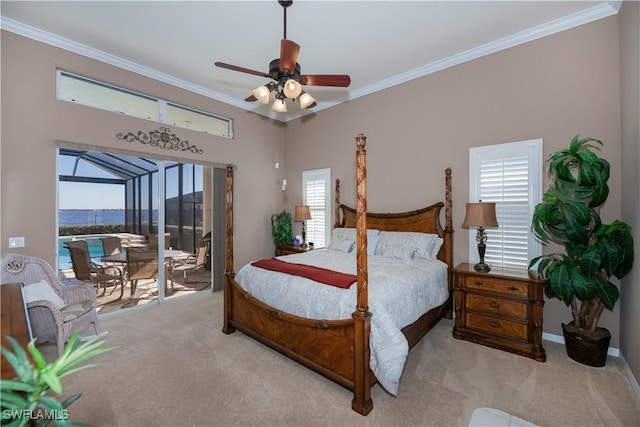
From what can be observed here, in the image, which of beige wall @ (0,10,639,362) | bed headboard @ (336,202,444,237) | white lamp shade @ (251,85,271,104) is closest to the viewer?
white lamp shade @ (251,85,271,104)

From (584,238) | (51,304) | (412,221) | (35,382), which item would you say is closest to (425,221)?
(412,221)

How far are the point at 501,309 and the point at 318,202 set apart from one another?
11.4 feet

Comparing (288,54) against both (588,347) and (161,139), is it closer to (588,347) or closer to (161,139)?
(161,139)

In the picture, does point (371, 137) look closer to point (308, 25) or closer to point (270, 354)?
point (308, 25)

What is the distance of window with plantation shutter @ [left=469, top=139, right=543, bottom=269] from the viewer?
11.0 ft

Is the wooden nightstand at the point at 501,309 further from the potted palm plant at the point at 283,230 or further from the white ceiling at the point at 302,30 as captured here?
the potted palm plant at the point at 283,230

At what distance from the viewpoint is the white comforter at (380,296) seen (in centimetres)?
221

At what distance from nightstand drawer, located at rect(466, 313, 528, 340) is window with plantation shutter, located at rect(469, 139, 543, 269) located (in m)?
0.79

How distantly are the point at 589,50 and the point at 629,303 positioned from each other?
101 inches

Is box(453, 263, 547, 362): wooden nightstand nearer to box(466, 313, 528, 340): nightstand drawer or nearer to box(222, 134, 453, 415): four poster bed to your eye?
box(466, 313, 528, 340): nightstand drawer

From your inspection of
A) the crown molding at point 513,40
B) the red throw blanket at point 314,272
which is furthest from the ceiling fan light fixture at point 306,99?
the crown molding at point 513,40

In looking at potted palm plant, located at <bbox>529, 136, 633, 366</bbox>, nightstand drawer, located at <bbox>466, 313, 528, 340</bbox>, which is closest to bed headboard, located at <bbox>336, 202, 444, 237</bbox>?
nightstand drawer, located at <bbox>466, 313, 528, 340</bbox>

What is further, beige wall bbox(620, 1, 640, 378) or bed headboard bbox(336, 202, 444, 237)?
bed headboard bbox(336, 202, 444, 237)

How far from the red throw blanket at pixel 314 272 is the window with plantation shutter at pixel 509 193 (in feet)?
6.72
